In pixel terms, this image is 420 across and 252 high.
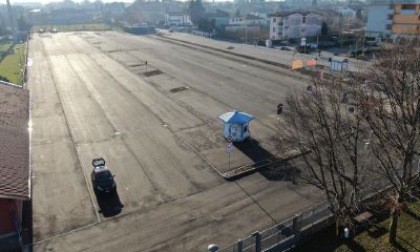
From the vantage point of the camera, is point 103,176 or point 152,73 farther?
point 152,73

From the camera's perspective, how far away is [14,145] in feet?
76.5

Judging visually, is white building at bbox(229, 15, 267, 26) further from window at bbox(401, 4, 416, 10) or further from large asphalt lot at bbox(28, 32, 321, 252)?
large asphalt lot at bbox(28, 32, 321, 252)

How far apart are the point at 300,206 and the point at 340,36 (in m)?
76.1

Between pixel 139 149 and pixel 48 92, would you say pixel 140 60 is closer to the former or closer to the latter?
pixel 48 92

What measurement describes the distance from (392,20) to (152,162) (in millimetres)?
76324

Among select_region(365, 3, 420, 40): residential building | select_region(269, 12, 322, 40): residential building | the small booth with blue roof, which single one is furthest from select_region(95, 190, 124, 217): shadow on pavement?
select_region(269, 12, 322, 40): residential building

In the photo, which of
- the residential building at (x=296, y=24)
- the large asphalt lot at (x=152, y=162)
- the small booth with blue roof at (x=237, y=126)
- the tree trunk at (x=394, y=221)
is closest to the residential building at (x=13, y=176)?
the large asphalt lot at (x=152, y=162)

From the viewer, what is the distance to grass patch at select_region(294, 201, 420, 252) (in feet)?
53.1

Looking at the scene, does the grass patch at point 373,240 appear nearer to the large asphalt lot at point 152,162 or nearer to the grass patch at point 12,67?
the large asphalt lot at point 152,162

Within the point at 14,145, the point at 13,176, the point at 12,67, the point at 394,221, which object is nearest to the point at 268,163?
the point at 394,221

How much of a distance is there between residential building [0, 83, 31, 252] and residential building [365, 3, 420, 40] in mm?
71702

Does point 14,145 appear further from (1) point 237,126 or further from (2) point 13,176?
(1) point 237,126

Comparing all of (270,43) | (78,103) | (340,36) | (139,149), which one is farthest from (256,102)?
(340,36)

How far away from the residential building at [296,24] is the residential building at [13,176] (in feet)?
245
